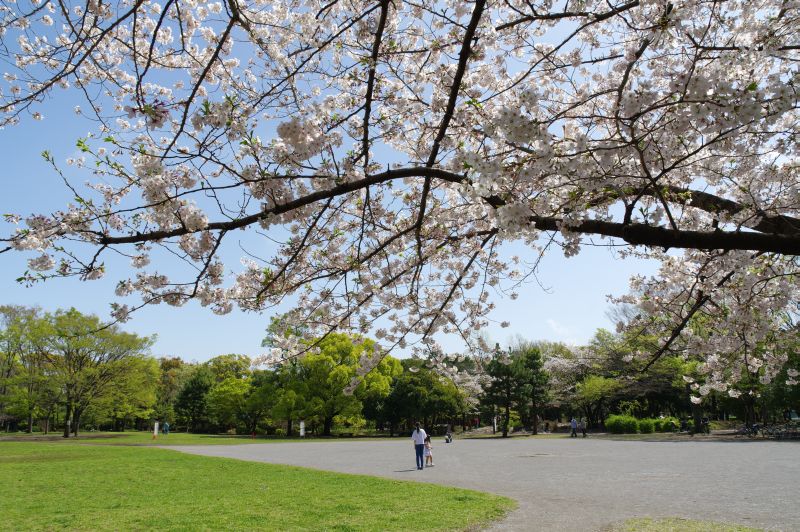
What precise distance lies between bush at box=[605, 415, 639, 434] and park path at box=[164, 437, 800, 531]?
45.8ft

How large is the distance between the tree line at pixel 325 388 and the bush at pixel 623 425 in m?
1.99

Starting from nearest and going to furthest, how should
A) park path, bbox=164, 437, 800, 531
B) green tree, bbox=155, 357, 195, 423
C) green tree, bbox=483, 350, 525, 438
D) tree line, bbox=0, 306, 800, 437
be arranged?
park path, bbox=164, 437, 800, 531 < tree line, bbox=0, 306, 800, 437 < green tree, bbox=483, 350, 525, 438 < green tree, bbox=155, 357, 195, 423

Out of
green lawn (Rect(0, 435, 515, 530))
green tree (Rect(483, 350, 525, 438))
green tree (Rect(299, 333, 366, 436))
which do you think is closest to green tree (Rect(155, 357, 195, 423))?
green tree (Rect(299, 333, 366, 436))

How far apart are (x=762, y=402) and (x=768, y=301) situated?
2619 cm

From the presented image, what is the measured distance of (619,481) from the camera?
402 inches

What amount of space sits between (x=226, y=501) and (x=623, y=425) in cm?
2886

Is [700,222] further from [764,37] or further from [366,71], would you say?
[366,71]

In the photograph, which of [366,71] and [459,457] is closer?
[366,71]

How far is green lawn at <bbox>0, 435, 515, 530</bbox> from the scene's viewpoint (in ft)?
21.7

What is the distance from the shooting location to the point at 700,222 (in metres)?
5.11

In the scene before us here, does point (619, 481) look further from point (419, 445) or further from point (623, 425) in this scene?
point (623, 425)

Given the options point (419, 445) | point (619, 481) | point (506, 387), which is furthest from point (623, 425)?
point (619, 481)

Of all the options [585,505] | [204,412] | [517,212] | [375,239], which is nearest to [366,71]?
[517,212]

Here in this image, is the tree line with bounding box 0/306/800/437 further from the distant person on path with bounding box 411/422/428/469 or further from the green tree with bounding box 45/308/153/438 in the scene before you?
the distant person on path with bounding box 411/422/428/469
